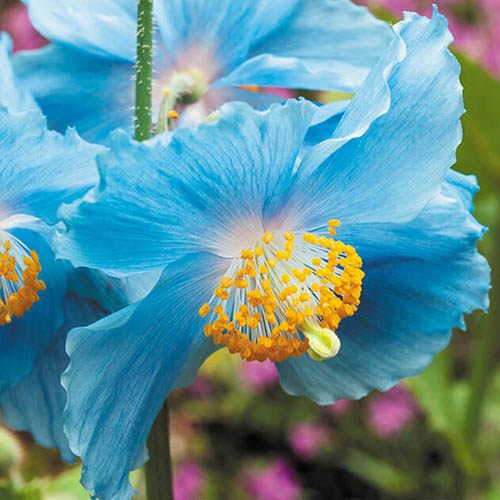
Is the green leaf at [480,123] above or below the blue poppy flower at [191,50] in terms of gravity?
below

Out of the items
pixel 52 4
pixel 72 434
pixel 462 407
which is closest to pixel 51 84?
pixel 52 4

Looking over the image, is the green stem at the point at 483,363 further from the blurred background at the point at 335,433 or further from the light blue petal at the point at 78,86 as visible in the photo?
the light blue petal at the point at 78,86

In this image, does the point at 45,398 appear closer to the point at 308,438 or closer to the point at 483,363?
the point at 483,363

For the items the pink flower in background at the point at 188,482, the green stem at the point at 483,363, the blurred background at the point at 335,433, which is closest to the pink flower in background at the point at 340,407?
the blurred background at the point at 335,433

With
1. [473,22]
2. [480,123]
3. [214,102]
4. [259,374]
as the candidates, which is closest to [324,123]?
[214,102]

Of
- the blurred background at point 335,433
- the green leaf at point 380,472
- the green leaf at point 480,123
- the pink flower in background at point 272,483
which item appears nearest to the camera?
the green leaf at point 480,123

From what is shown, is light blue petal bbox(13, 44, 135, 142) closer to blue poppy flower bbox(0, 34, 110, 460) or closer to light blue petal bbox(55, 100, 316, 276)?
blue poppy flower bbox(0, 34, 110, 460)

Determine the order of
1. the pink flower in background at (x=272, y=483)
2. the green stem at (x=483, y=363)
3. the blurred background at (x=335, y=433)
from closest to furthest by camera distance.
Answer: the green stem at (x=483, y=363)
the blurred background at (x=335, y=433)
the pink flower in background at (x=272, y=483)
